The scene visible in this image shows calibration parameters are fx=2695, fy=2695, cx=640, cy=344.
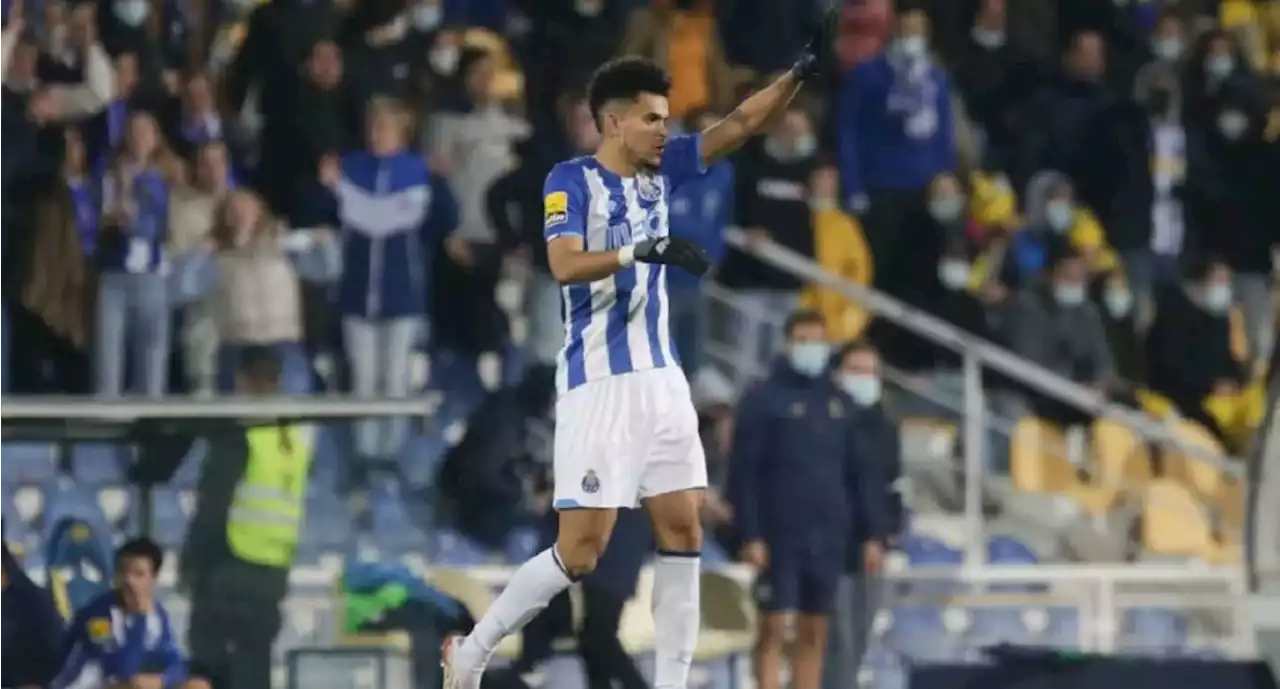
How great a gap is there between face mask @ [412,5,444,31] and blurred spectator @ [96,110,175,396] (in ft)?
7.21

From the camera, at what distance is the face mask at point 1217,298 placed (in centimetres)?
1357

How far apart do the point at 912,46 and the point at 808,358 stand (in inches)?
148

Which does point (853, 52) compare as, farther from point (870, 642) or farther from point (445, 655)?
point (445, 655)

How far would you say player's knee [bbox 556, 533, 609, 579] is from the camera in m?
7.33

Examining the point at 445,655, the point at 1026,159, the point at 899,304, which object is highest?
the point at 1026,159

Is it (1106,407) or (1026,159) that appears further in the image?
(1026,159)

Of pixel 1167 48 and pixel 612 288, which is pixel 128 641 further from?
pixel 1167 48

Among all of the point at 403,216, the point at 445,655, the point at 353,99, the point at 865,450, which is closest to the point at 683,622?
the point at 445,655

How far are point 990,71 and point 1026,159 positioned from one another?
0.63m

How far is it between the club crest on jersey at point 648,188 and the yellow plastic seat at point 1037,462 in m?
5.79

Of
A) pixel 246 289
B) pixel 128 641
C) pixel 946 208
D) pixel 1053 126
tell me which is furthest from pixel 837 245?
pixel 128 641

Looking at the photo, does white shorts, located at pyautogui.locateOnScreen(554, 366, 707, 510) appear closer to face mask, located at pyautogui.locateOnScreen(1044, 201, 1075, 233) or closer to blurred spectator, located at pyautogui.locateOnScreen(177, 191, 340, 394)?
blurred spectator, located at pyautogui.locateOnScreen(177, 191, 340, 394)

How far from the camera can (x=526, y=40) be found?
13.9 meters

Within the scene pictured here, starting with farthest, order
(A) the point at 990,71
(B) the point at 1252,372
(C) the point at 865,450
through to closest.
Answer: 1. (A) the point at 990,71
2. (B) the point at 1252,372
3. (C) the point at 865,450
